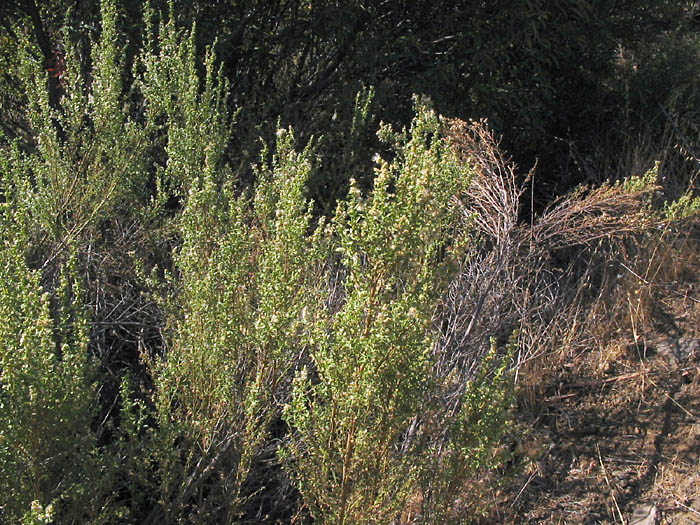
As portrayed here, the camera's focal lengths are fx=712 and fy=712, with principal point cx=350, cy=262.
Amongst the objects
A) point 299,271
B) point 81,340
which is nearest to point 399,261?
point 299,271

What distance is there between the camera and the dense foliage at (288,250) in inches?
82.0

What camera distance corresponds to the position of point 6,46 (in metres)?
5.22

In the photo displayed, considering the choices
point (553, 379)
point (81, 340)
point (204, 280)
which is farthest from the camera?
point (553, 379)

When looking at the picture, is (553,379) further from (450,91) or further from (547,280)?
(450,91)

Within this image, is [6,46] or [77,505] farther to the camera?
[6,46]

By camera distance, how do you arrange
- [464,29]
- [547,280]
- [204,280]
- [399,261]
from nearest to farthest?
[399,261], [204,280], [547,280], [464,29]

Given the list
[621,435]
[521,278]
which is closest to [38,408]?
[521,278]

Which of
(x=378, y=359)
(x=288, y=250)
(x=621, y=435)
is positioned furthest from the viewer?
(x=621, y=435)

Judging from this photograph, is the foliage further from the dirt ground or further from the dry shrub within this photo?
the dirt ground

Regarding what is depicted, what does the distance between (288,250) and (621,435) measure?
2.23 meters

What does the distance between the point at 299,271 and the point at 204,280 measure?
0.32 m

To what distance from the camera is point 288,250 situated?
2.39 m

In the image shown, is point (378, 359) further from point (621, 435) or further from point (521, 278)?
point (621, 435)

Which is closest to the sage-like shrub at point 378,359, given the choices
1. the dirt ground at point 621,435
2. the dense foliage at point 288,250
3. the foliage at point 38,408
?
→ the dense foliage at point 288,250
